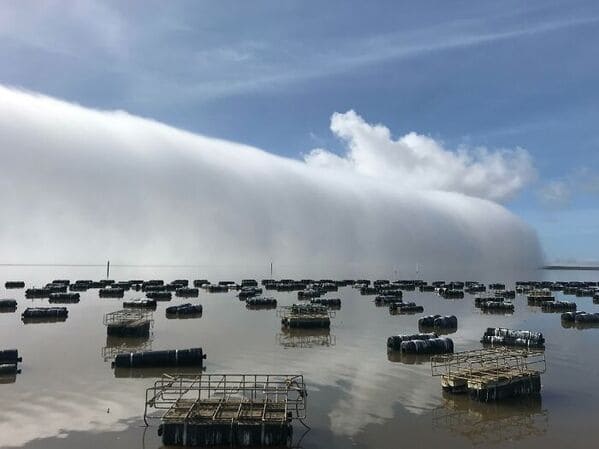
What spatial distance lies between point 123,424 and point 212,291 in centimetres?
10111

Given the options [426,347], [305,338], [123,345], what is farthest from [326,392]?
[123,345]

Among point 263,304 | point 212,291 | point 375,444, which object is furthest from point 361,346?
point 212,291

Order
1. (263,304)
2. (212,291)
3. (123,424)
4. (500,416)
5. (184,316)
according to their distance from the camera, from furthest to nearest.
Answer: (212,291) < (263,304) < (184,316) < (500,416) < (123,424)

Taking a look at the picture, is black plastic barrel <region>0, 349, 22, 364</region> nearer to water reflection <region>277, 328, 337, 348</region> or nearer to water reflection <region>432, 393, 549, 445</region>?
water reflection <region>277, 328, 337, 348</region>

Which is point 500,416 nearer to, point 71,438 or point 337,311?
point 71,438

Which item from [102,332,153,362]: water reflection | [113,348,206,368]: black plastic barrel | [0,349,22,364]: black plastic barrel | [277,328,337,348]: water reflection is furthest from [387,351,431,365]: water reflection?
[0,349,22,364]: black plastic barrel

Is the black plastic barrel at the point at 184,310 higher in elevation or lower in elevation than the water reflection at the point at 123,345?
higher

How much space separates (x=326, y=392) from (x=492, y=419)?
1007 centimetres

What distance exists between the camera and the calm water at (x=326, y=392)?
24734 millimetres

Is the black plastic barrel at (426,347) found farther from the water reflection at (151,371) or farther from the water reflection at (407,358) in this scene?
the water reflection at (151,371)

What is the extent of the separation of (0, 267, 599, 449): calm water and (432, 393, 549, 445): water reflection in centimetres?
6

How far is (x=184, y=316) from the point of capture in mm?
73000

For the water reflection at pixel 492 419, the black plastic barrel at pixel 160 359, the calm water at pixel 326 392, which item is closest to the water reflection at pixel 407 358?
the calm water at pixel 326 392

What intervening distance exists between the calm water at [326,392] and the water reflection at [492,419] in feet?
0.20
